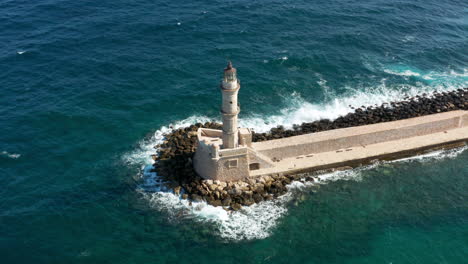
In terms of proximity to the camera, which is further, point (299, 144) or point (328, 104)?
point (328, 104)

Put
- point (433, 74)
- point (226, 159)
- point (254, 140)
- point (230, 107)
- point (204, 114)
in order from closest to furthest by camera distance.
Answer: point (230, 107) < point (226, 159) < point (254, 140) < point (204, 114) < point (433, 74)

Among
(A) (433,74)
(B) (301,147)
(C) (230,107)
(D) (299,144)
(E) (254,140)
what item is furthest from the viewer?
(A) (433,74)

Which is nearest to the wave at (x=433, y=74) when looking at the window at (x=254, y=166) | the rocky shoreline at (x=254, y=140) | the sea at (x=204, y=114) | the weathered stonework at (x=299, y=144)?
the sea at (x=204, y=114)

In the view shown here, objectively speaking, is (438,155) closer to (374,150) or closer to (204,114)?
(374,150)

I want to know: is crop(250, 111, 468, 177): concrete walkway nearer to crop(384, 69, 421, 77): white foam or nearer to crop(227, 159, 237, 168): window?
crop(227, 159, 237, 168): window

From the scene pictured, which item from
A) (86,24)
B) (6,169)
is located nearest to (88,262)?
(6,169)

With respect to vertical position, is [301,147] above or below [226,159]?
below

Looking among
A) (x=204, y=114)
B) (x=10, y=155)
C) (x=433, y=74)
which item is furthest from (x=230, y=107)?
(x=433, y=74)

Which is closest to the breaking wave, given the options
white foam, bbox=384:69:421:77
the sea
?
the sea
